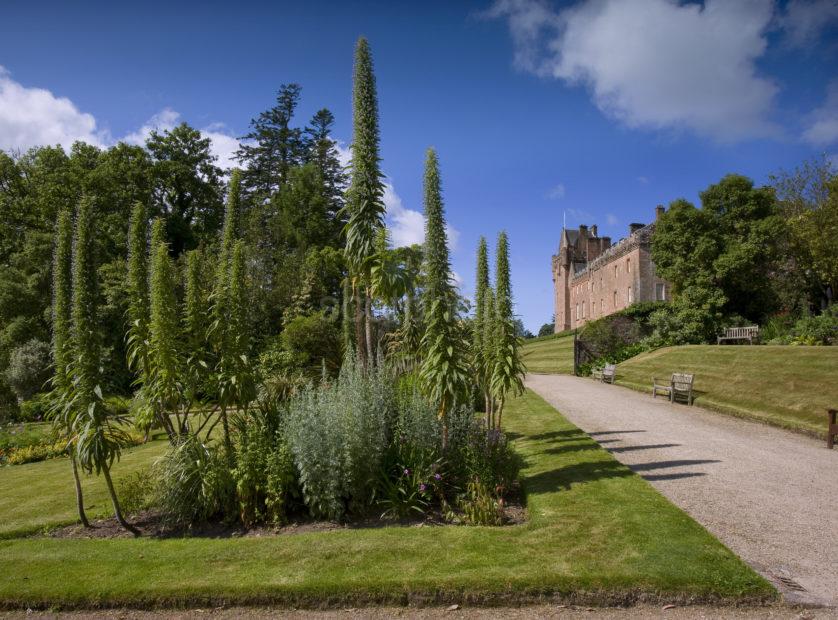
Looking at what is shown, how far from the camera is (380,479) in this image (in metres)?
7.29

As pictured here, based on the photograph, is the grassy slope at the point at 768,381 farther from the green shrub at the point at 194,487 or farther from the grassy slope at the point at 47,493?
the grassy slope at the point at 47,493

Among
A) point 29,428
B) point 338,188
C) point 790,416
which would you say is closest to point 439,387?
point 790,416

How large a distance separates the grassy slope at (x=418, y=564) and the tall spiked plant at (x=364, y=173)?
3.55m

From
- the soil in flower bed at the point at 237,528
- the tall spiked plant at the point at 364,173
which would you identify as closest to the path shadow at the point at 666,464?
the soil in flower bed at the point at 237,528

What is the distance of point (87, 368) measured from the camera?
6.60 metres

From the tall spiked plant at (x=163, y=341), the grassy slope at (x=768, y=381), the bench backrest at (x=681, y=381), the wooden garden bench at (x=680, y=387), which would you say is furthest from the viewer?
the bench backrest at (x=681, y=381)

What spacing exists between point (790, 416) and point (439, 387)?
1104 centimetres

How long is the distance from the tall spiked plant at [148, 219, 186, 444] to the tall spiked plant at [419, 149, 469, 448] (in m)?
3.69

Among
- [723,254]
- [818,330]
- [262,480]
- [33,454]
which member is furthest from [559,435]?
[723,254]

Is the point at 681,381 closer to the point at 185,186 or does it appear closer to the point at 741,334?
the point at 741,334

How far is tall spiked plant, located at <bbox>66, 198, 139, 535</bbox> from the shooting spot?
254 inches

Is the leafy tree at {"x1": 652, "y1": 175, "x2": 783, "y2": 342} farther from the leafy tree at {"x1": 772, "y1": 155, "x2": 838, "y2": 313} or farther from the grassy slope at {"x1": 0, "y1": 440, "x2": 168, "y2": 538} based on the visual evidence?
the grassy slope at {"x1": 0, "y1": 440, "x2": 168, "y2": 538}

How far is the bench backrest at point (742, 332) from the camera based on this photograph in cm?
2497

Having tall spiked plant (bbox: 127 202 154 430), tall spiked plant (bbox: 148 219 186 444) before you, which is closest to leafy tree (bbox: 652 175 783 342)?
tall spiked plant (bbox: 148 219 186 444)
